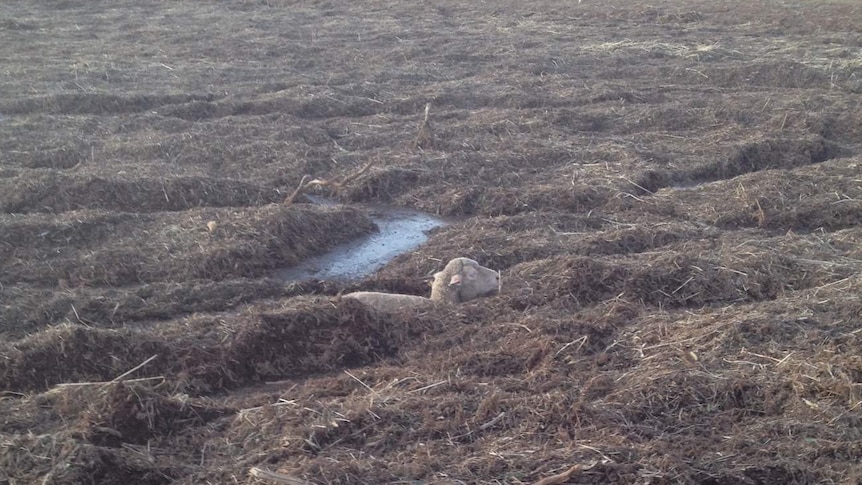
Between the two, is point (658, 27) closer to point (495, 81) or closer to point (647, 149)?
point (495, 81)

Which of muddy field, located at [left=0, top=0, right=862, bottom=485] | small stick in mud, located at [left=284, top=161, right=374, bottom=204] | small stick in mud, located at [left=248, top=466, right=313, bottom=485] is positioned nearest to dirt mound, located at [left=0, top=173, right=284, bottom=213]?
muddy field, located at [left=0, top=0, right=862, bottom=485]

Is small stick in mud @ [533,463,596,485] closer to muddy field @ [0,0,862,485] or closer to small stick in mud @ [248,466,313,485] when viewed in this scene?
muddy field @ [0,0,862,485]

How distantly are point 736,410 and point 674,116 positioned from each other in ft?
21.0

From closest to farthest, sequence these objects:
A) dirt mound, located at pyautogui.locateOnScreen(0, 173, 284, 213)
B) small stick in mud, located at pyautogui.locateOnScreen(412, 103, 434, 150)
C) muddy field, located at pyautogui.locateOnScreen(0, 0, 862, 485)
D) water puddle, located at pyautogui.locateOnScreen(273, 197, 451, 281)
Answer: muddy field, located at pyautogui.locateOnScreen(0, 0, 862, 485), water puddle, located at pyautogui.locateOnScreen(273, 197, 451, 281), dirt mound, located at pyautogui.locateOnScreen(0, 173, 284, 213), small stick in mud, located at pyautogui.locateOnScreen(412, 103, 434, 150)

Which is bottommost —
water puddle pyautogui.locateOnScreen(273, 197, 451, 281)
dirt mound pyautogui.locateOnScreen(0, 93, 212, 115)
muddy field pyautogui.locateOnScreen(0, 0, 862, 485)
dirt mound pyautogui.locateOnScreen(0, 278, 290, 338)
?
water puddle pyautogui.locateOnScreen(273, 197, 451, 281)

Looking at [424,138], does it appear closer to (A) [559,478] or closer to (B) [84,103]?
(B) [84,103]

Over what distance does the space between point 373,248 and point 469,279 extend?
5.12ft

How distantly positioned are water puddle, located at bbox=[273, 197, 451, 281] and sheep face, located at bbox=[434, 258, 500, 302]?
1049mm

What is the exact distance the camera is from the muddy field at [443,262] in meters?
4.01

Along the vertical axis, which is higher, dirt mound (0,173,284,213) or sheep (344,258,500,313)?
dirt mound (0,173,284,213)

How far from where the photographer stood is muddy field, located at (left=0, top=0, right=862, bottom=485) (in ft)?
13.1

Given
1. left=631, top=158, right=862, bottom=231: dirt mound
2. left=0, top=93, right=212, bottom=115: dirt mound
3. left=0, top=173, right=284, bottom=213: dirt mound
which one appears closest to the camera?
left=631, top=158, right=862, bottom=231: dirt mound

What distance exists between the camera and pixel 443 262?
6.68 metres

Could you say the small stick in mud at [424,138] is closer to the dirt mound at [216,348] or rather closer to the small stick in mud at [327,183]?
the small stick in mud at [327,183]
